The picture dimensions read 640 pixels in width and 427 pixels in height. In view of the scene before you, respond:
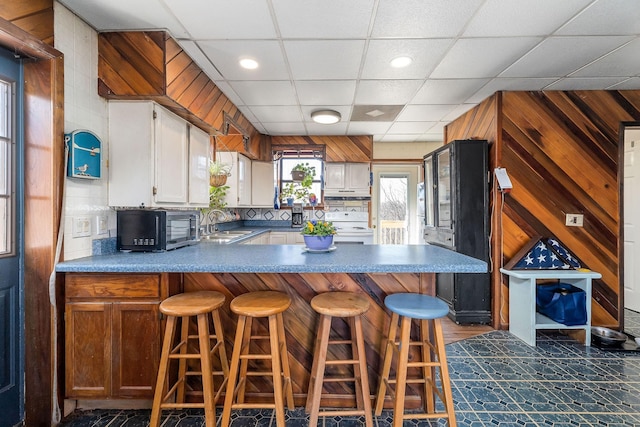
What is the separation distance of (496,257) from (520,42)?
200 cm

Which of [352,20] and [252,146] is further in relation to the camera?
[252,146]

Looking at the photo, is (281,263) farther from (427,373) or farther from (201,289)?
(427,373)

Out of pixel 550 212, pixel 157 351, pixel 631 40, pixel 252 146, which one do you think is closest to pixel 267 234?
pixel 252 146

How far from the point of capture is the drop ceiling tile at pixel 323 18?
1.78 meters

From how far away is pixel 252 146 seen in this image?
4426 mm

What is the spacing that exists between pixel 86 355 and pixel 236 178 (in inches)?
108

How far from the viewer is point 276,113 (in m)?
3.82

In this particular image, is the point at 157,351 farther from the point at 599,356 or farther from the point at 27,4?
the point at 599,356

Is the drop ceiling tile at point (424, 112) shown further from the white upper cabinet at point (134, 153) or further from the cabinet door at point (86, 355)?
the cabinet door at point (86, 355)

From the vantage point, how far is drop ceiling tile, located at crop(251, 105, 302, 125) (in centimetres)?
358

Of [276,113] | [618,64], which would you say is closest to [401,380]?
[618,64]

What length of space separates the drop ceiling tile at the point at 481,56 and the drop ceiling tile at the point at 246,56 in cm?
135

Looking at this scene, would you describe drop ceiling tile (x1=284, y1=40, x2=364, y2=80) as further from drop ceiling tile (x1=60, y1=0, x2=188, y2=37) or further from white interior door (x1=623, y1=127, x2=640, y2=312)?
white interior door (x1=623, y1=127, x2=640, y2=312)

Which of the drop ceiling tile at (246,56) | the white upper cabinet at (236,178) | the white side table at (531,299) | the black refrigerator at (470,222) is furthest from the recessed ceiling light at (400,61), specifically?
the white upper cabinet at (236,178)
